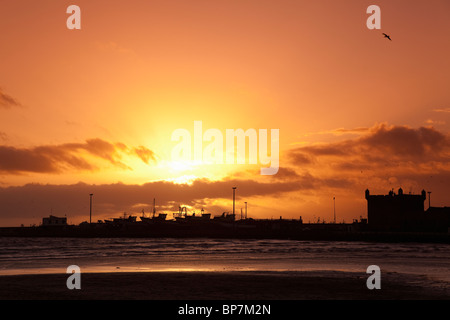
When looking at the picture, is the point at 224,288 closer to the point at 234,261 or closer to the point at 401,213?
the point at 234,261

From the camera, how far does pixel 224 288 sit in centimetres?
2572

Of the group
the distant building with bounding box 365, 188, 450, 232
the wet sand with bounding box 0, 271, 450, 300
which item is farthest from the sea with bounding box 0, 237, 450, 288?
the distant building with bounding box 365, 188, 450, 232

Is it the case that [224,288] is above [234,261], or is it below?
above

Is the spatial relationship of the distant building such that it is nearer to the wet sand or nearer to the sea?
the sea

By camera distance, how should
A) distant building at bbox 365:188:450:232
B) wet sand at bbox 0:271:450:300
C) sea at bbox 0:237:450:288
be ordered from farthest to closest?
distant building at bbox 365:188:450:232
sea at bbox 0:237:450:288
wet sand at bbox 0:271:450:300

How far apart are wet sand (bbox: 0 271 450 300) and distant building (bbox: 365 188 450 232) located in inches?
4734

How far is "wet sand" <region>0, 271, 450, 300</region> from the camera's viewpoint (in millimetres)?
22562

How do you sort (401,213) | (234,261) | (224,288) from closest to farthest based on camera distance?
1. (224,288)
2. (234,261)
3. (401,213)

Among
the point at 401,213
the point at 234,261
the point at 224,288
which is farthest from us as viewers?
the point at 401,213

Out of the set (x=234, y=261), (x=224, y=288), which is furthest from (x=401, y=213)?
(x=224, y=288)

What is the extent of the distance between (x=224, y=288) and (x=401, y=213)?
468 ft
